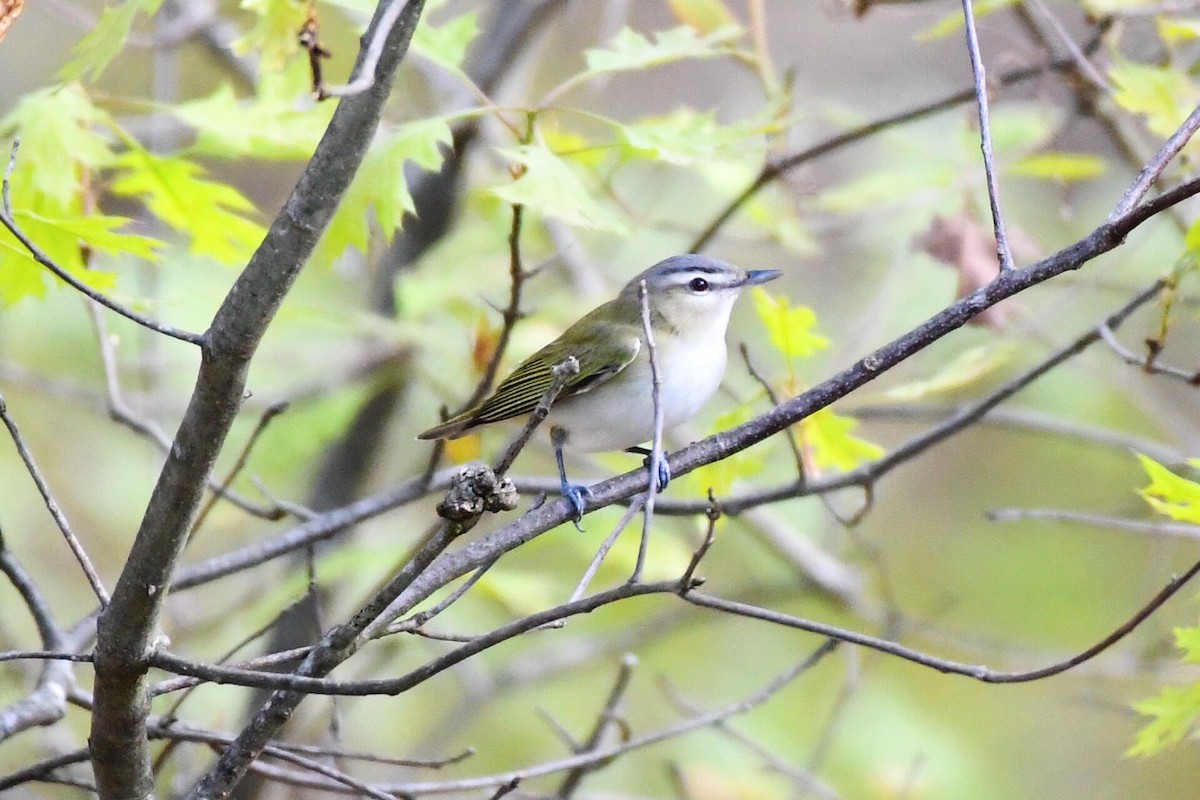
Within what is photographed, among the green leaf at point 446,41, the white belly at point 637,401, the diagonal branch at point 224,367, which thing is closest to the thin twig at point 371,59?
the diagonal branch at point 224,367

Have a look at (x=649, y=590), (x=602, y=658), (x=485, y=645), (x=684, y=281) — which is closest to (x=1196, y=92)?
(x=684, y=281)

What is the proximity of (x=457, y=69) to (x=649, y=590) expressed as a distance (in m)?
1.43

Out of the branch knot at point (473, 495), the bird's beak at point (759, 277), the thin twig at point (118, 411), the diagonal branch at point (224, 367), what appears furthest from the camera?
the bird's beak at point (759, 277)

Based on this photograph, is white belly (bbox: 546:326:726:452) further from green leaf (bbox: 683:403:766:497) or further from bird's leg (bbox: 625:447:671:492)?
green leaf (bbox: 683:403:766:497)

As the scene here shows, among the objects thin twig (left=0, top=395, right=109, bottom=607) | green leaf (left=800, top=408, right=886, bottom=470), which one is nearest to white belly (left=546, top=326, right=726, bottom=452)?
green leaf (left=800, top=408, right=886, bottom=470)

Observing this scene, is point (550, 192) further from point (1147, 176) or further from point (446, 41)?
point (1147, 176)

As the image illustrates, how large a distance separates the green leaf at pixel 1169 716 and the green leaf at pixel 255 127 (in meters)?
2.02

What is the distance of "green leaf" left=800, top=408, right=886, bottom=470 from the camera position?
2.62 m

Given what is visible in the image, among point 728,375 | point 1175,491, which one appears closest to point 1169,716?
point 1175,491

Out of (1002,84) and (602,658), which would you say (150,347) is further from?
(1002,84)

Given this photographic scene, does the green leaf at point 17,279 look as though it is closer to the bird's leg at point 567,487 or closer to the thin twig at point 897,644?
the bird's leg at point 567,487

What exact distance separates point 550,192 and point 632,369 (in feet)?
3.38

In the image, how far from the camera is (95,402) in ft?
13.6

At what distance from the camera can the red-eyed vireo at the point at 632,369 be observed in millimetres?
3166
